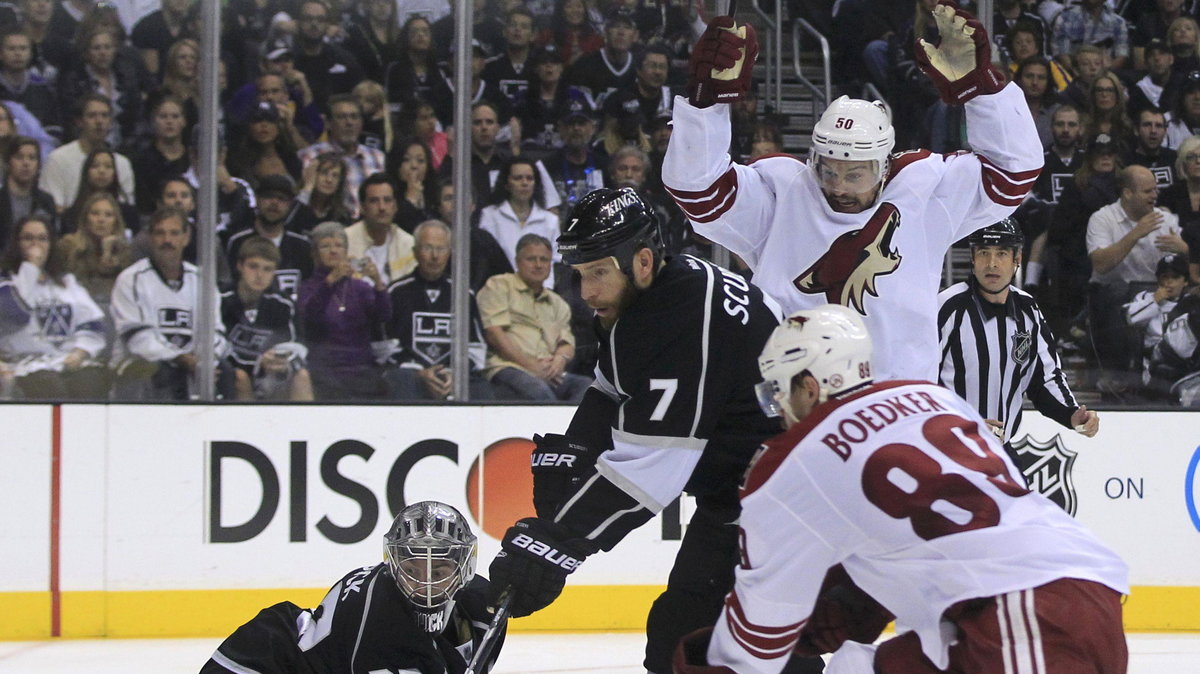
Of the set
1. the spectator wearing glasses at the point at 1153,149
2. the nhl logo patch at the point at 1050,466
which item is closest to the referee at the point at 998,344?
the nhl logo patch at the point at 1050,466

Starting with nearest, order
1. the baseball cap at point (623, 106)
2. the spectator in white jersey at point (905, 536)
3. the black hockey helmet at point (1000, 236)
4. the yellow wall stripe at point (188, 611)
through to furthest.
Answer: the spectator in white jersey at point (905, 536) < the black hockey helmet at point (1000, 236) < the yellow wall stripe at point (188, 611) < the baseball cap at point (623, 106)

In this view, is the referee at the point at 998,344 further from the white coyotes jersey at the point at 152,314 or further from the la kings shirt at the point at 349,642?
the white coyotes jersey at the point at 152,314

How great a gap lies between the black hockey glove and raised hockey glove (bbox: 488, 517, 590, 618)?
0.56ft

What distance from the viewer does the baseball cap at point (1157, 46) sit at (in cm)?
576

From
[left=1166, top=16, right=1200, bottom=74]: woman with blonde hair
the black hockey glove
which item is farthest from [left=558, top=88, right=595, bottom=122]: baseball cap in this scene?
the black hockey glove

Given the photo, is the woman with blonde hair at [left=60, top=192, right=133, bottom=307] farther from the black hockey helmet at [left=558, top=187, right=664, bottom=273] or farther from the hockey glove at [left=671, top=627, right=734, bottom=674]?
the hockey glove at [left=671, top=627, right=734, bottom=674]

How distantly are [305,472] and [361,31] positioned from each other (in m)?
Result: 1.66

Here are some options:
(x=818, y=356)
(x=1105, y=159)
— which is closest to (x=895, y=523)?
(x=818, y=356)

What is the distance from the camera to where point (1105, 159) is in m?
5.56

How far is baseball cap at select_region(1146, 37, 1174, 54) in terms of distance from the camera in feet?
18.9

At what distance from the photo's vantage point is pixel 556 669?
4.43 m

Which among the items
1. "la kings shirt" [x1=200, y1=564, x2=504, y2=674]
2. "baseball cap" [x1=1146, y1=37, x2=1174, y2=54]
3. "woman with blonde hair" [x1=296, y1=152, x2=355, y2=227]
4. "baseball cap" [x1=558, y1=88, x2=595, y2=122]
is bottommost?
"la kings shirt" [x1=200, y1=564, x2=504, y2=674]

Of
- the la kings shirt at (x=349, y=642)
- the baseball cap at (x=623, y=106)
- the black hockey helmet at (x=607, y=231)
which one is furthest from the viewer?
the baseball cap at (x=623, y=106)

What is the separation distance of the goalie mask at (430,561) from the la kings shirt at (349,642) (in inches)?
1.2
